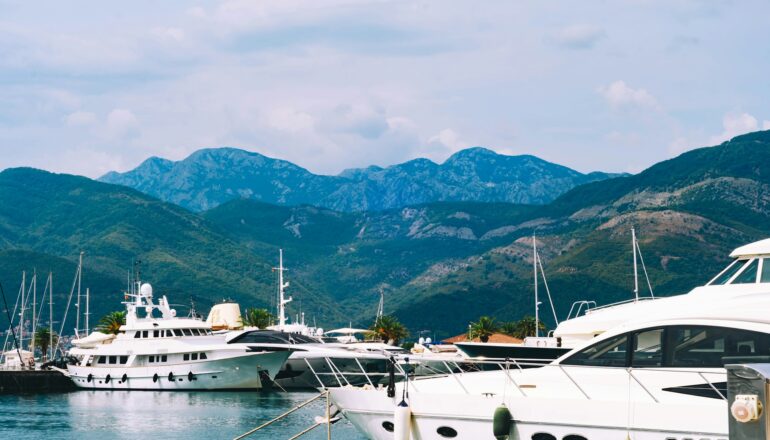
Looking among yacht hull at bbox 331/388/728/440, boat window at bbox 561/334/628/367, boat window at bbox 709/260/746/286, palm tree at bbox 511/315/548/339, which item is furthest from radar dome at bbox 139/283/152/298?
boat window at bbox 561/334/628/367

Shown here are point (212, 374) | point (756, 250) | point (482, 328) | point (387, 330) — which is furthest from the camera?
point (387, 330)

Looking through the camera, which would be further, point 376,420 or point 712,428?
point 376,420

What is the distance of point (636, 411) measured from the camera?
68.6ft

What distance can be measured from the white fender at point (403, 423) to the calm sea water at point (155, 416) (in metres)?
23.3

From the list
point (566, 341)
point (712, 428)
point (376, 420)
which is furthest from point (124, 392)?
point (712, 428)

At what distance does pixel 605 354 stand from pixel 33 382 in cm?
7563

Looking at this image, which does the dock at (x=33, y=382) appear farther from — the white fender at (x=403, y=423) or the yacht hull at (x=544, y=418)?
the white fender at (x=403, y=423)

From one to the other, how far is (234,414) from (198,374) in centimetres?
2386

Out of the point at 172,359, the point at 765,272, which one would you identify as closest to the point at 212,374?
the point at 172,359

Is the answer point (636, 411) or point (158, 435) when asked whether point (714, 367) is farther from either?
point (158, 435)

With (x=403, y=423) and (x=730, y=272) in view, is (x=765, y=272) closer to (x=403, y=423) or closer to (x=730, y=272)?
(x=730, y=272)

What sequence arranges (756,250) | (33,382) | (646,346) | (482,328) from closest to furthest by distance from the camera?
(646,346) < (756,250) < (33,382) < (482,328)

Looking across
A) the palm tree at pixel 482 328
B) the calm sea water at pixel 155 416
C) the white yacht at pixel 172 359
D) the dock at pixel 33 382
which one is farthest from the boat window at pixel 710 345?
the palm tree at pixel 482 328

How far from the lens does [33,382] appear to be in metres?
90.1
